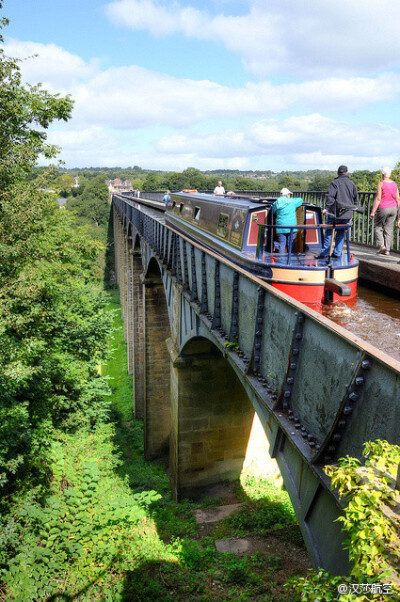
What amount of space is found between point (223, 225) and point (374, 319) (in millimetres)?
4765

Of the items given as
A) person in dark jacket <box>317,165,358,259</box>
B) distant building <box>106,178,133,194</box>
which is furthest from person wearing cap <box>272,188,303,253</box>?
distant building <box>106,178,133,194</box>

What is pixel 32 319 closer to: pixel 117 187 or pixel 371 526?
pixel 371 526

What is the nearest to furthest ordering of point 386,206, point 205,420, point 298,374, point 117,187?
point 298,374
point 386,206
point 205,420
point 117,187

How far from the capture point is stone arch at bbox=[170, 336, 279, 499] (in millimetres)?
13375

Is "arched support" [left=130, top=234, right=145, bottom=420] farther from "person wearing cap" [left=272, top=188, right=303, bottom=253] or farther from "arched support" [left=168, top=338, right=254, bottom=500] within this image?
"person wearing cap" [left=272, top=188, right=303, bottom=253]

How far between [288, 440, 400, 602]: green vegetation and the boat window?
23.6 feet

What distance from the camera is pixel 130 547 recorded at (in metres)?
9.16

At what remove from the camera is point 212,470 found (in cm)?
1440

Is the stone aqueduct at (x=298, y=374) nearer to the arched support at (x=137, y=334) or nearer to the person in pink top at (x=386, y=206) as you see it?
the person in pink top at (x=386, y=206)

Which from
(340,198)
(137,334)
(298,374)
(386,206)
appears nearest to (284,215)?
(340,198)

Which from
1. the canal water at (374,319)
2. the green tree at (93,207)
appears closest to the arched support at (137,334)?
the canal water at (374,319)

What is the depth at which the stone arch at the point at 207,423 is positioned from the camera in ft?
43.9

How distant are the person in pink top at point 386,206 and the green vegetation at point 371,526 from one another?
23.0 ft

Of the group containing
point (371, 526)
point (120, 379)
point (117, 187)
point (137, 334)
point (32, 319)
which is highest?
point (117, 187)
